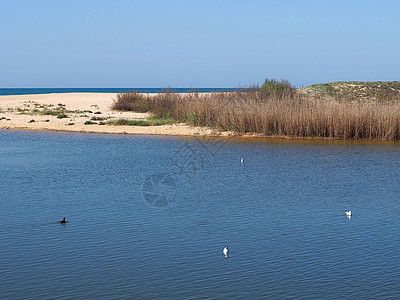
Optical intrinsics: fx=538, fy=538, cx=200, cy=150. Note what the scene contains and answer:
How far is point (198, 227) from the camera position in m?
12.1

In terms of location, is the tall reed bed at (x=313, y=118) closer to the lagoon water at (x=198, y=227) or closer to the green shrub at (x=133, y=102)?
the lagoon water at (x=198, y=227)

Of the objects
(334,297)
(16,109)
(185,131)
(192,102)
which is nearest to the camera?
(334,297)

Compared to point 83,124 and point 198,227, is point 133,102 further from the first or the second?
point 198,227

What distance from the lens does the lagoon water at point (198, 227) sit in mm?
8852

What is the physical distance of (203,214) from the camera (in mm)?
13250

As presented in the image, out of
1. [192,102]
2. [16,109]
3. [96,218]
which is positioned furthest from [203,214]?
[16,109]

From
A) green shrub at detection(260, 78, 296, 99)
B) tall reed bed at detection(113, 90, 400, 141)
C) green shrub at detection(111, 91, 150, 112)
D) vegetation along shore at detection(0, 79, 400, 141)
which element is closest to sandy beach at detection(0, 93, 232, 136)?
vegetation along shore at detection(0, 79, 400, 141)

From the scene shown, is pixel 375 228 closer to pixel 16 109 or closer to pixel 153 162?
pixel 153 162

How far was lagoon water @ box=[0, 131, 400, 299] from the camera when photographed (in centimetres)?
885

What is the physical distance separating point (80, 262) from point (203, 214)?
4163mm

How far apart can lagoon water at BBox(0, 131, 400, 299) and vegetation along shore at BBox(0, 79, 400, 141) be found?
674 centimetres

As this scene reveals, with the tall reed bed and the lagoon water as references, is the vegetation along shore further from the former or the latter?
the lagoon water

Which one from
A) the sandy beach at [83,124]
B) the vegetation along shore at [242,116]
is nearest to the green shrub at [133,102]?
the vegetation along shore at [242,116]

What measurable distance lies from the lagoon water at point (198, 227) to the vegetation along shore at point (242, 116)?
674 centimetres
